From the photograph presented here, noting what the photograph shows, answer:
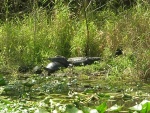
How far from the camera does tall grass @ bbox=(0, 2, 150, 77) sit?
9305mm

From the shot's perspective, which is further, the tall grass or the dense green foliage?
the tall grass

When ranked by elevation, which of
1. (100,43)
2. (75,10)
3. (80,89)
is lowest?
(80,89)

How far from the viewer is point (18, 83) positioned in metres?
6.40

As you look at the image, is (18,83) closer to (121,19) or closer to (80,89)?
(80,89)

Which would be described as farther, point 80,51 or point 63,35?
point 63,35

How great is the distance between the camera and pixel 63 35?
9844mm

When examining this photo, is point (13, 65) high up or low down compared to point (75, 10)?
down

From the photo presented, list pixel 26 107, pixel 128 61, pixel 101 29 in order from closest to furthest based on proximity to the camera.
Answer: pixel 26 107, pixel 128 61, pixel 101 29

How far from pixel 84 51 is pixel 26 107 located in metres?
5.02

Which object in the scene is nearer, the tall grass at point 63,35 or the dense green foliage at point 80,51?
the dense green foliage at point 80,51

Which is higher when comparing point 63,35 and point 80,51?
point 63,35

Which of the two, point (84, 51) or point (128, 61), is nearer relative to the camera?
point (128, 61)

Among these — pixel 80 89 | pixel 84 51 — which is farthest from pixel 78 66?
pixel 80 89

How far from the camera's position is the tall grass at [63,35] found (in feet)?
30.5
